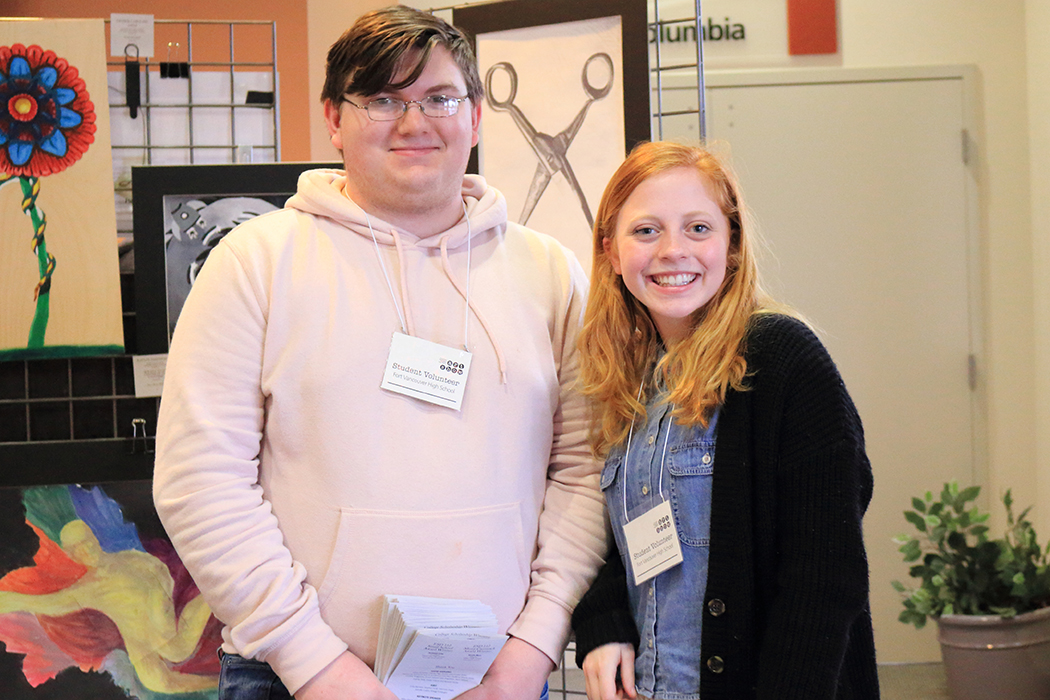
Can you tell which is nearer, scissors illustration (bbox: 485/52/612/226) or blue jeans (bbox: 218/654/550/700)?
blue jeans (bbox: 218/654/550/700)

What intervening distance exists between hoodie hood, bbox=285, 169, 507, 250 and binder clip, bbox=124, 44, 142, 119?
91cm

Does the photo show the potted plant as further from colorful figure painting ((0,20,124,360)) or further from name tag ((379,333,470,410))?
colorful figure painting ((0,20,124,360))

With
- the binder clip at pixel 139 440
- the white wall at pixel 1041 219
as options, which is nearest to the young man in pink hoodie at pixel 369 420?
the binder clip at pixel 139 440

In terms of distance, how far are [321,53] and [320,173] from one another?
2310mm

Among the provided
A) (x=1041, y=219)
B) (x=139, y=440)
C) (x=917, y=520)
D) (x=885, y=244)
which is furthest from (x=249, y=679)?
(x=1041, y=219)

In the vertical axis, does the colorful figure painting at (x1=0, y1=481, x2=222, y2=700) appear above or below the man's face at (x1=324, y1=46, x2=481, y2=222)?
below

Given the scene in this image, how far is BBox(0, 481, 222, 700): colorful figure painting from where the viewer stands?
192 centimetres

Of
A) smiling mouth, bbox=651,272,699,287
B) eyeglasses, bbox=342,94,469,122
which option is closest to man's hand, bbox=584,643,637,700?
smiling mouth, bbox=651,272,699,287

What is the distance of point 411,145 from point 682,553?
0.71m

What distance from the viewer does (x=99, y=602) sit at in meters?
1.94

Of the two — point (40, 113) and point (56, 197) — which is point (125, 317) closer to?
point (56, 197)

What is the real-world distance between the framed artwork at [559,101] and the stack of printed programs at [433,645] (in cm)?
114

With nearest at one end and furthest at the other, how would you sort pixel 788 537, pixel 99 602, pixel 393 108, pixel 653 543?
1. pixel 788 537
2. pixel 653 543
3. pixel 393 108
4. pixel 99 602

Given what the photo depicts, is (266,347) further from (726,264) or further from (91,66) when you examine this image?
(91,66)
